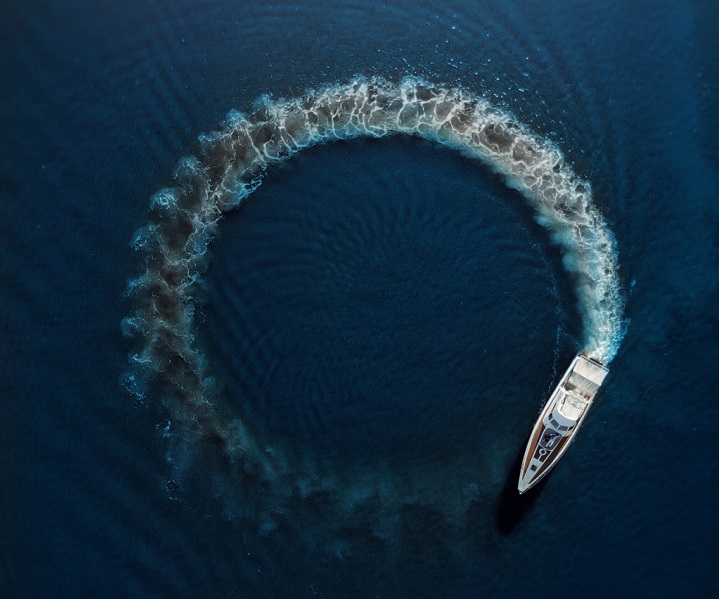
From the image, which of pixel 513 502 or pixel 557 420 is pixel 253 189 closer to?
pixel 557 420

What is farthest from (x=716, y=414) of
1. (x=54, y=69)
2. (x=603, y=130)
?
(x=54, y=69)

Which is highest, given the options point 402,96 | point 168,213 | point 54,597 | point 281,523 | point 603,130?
point 603,130

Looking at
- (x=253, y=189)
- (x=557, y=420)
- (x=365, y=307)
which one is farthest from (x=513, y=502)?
(x=253, y=189)

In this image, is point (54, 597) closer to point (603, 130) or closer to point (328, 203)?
point (328, 203)

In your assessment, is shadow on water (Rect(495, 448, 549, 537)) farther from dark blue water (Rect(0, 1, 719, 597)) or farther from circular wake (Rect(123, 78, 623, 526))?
circular wake (Rect(123, 78, 623, 526))

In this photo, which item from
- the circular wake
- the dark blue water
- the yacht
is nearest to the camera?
the yacht

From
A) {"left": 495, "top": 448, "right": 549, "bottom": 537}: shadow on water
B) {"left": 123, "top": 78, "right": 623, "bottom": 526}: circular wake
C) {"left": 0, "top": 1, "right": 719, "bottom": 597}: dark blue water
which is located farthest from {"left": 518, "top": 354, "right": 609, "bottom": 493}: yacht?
{"left": 123, "top": 78, "right": 623, "bottom": 526}: circular wake

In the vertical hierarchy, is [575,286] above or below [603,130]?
below
